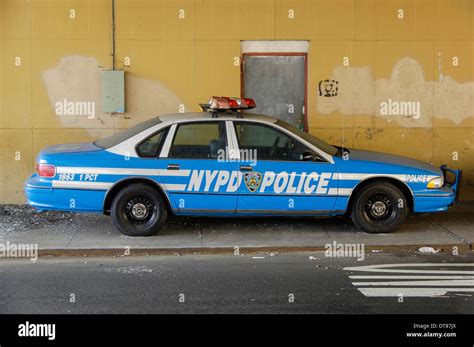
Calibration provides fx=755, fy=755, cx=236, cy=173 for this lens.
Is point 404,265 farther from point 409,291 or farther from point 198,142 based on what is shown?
point 198,142

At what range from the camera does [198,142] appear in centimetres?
958

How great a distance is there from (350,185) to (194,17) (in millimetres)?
4113

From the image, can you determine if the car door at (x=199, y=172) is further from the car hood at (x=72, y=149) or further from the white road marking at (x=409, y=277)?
the white road marking at (x=409, y=277)

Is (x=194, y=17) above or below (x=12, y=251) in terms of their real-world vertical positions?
above

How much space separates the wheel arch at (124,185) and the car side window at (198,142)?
1.40ft

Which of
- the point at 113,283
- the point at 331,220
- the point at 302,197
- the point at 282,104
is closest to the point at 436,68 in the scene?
the point at 282,104

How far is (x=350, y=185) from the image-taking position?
379 inches

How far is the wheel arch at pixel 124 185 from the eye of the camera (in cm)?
952

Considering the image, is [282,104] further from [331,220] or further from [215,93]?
[331,220]

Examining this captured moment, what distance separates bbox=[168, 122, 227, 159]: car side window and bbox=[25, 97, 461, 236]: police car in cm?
1

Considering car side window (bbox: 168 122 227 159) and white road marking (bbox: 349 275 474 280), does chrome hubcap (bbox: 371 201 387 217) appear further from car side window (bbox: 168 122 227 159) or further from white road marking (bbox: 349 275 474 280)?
car side window (bbox: 168 122 227 159)

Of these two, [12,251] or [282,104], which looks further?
[282,104]

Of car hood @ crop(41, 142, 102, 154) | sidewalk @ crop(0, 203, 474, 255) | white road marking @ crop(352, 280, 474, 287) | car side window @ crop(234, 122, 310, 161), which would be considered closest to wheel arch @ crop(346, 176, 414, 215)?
sidewalk @ crop(0, 203, 474, 255)

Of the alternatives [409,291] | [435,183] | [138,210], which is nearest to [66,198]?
[138,210]
